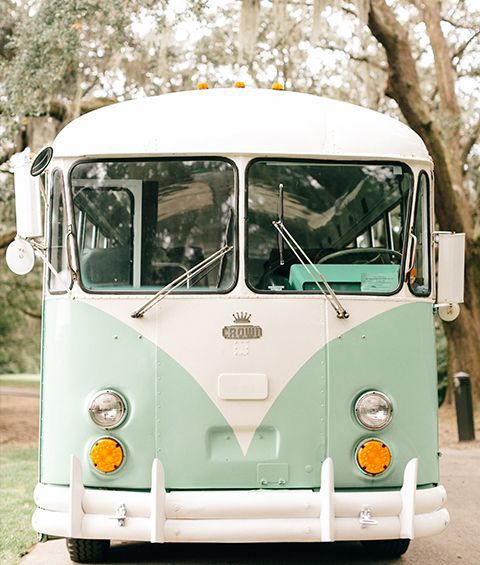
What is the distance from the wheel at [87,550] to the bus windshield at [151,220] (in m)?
1.63

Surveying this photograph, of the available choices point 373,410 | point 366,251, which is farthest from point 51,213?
point 373,410

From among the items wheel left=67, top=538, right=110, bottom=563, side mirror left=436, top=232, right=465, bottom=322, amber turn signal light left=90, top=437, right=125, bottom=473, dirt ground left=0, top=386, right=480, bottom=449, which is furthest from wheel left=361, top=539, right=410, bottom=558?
dirt ground left=0, top=386, right=480, bottom=449

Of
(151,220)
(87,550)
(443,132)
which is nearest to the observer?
(151,220)

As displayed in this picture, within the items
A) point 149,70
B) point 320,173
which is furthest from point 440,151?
point 320,173

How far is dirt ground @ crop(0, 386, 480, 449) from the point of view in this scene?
564 inches

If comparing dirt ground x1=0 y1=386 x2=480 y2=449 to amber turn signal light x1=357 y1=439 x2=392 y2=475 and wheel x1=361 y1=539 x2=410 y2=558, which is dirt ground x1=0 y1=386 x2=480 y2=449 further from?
amber turn signal light x1=357 y1=439 x2=392 y2=475

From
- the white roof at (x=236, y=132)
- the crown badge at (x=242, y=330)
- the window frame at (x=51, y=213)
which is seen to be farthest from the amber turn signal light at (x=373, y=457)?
the window frame at (x=51, y=213)

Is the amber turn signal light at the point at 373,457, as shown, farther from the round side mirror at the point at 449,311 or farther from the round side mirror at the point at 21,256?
Result: the round side mirror at the point at 21,256

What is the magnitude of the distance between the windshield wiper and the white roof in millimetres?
577

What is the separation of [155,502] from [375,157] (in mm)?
2318

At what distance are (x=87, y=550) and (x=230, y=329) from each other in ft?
5.77

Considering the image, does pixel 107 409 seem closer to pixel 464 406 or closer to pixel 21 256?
pixel 21 256

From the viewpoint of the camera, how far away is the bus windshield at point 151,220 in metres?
5.59

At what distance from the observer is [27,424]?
805 inches
